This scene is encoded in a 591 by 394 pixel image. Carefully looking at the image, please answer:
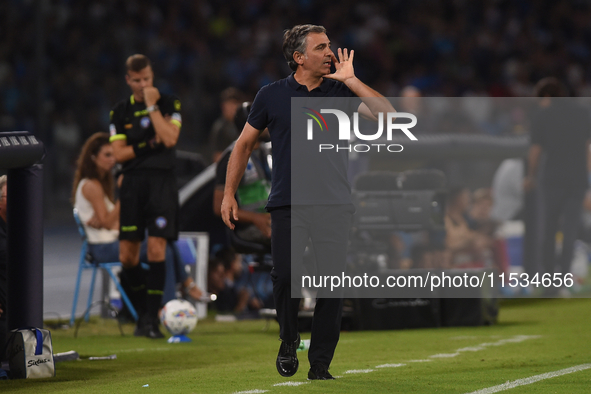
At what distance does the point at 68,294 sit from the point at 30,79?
7582 mm

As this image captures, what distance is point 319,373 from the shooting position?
4988mm

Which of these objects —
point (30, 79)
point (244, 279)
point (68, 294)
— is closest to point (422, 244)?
point (244, 279)

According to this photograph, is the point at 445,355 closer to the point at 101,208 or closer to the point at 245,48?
the point at 101,208

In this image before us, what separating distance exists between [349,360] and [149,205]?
97.2 inches

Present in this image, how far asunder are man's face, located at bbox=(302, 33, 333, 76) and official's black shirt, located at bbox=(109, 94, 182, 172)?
9.91 feet

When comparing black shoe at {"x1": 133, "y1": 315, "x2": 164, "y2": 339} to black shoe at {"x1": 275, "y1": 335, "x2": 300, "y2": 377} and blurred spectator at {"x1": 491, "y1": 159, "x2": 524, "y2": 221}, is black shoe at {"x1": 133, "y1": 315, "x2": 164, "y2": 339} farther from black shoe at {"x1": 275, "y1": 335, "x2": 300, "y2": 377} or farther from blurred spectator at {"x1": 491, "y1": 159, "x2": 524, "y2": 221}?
blurred spectator at {"x1": 491, "y1": 159, "x2": 524, "y2": 221}

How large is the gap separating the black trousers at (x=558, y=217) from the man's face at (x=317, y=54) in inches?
238

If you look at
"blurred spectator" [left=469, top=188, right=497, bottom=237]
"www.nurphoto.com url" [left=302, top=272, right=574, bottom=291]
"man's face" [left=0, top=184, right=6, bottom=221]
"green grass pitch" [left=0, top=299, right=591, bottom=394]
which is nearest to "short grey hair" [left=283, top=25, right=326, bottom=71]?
"green grass pitch" [left=0, top=299, right=591, bottom=394]

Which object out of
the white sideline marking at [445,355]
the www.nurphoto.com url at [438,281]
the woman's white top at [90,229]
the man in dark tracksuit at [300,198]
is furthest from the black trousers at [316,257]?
the woman's white top at [90,229]

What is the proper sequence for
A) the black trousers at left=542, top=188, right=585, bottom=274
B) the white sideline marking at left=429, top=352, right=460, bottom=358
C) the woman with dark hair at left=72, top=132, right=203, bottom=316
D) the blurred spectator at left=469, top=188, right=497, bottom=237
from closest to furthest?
the white sideline marking at left=429, top=352, right=460, bottom=358, the woman with dark hair at left=72, top=132, right=203, bottom=316, the blurred spectator at left=469, top=188, right=497, bottom=237, the black trousers at left=542, top=188, right=585, bottom=274

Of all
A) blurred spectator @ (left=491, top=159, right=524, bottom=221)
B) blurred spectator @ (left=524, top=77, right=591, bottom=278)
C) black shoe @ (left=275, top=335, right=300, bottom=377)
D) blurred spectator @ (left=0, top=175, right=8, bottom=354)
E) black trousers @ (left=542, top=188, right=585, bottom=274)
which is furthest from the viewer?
blurred spectator @ (left=491, top=159, right=524, bottom=221)

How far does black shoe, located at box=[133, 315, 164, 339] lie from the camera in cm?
771

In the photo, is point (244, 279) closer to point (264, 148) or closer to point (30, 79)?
point (264, 148)

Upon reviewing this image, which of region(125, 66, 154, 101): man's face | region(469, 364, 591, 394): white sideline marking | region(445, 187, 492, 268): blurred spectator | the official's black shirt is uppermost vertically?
region(125, 66, 154, 101): man's face
